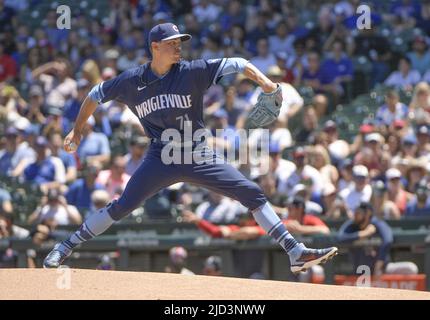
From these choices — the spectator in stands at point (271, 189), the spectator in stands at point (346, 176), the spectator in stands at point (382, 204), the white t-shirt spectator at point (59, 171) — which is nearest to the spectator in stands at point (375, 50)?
the spectator in stands at point (346, 176)

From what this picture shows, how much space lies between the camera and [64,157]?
13.3 meters

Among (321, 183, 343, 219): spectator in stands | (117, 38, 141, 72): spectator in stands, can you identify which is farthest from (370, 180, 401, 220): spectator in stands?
(117, 38, 141, 72): spectator in stands

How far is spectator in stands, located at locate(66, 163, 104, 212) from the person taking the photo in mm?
12531

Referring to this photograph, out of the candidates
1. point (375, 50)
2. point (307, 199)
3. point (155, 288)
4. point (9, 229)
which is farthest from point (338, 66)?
point (155, 288)

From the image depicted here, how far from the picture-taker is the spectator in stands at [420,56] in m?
14.0

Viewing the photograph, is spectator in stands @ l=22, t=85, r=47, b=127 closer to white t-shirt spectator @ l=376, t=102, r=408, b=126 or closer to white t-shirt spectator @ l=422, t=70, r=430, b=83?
white t-shirt spectator @ l=376, t=102, r=408, b=126

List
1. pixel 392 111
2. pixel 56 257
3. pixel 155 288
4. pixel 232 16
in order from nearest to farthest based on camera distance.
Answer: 1. pixel 155 288
2. pixel 56 257
3. pixel 392 111
4. pixel 232 16

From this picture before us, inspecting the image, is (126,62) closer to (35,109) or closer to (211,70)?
(35,109)

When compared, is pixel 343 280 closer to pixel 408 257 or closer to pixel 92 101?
pixel 408 257

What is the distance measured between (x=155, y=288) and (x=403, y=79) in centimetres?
735

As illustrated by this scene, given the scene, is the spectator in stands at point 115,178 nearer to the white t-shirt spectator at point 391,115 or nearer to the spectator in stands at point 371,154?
the spectator in stands at point 371,154

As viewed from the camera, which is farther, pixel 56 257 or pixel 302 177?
pixel 302 177

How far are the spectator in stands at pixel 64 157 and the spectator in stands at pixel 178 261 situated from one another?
2.41 metres
